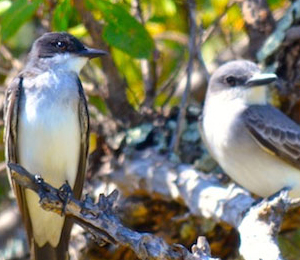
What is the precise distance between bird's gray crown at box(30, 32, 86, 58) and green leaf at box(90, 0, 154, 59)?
0.65ft

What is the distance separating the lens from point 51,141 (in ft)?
17.1

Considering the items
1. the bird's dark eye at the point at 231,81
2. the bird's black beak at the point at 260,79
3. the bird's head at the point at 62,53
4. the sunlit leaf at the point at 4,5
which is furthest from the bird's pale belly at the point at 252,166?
the sunlit leaf at the point at 4,5

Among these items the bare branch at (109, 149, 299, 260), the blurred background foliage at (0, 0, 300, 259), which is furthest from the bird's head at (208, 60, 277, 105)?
the bare branch at (109, 149, 299, 260)

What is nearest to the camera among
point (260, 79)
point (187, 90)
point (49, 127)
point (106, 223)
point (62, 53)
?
point (106, 223)

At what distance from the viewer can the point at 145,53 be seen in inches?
222

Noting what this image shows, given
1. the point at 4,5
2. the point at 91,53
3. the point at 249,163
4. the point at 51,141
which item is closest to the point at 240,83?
the point at 249,163

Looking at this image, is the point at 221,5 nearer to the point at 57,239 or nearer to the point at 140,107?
the point at 140,107

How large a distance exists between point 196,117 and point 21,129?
1.67 meters

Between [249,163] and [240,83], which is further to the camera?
[240,83]

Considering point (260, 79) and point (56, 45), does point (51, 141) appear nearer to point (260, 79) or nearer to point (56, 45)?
point (56, 45)

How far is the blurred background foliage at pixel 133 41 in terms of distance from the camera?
5.57 meters

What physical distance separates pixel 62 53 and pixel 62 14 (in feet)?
0.76

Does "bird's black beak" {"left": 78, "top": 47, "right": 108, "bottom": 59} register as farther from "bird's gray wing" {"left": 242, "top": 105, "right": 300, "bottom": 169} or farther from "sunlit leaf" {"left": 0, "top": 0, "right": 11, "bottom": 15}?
"bird's gray wing" {"left": 242, "top": 105, "right": 300, "bottom": 169}

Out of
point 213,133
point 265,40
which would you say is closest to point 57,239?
point 213,133
